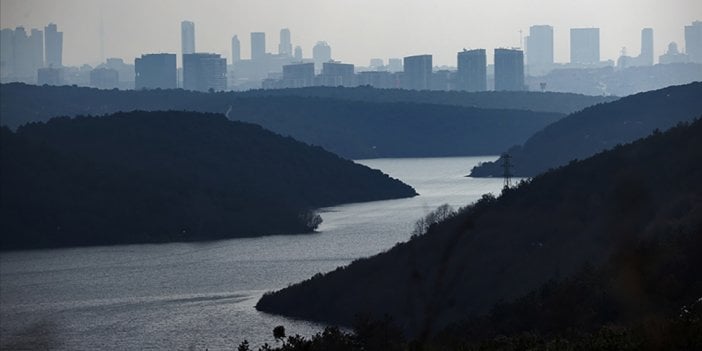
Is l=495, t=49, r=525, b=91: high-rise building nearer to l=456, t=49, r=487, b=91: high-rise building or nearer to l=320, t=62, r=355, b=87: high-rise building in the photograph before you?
A: l=456, t=49, r=487, b=91: high-rise building

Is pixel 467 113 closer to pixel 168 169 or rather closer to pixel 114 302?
pixel 168 169

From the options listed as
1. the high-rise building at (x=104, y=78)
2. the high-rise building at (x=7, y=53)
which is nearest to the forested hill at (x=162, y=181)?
the high-rise building at (x=7, y=53)

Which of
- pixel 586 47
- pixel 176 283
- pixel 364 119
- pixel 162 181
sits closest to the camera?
pixel 176 283

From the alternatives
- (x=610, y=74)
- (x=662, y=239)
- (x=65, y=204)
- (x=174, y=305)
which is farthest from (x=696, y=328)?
(x=610, y=74)

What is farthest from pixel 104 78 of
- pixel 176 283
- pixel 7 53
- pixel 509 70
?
pixel 7 53

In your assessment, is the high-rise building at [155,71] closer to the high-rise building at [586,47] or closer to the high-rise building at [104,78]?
the high-rise building at [104,78]

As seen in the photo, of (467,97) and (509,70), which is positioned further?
(509,70)

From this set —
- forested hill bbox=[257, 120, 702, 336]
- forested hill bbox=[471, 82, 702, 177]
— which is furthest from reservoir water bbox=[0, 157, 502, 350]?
forested hill bbox=[471, 82, 702, 177]

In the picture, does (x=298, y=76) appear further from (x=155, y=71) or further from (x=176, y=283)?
(x=176, y=283)
